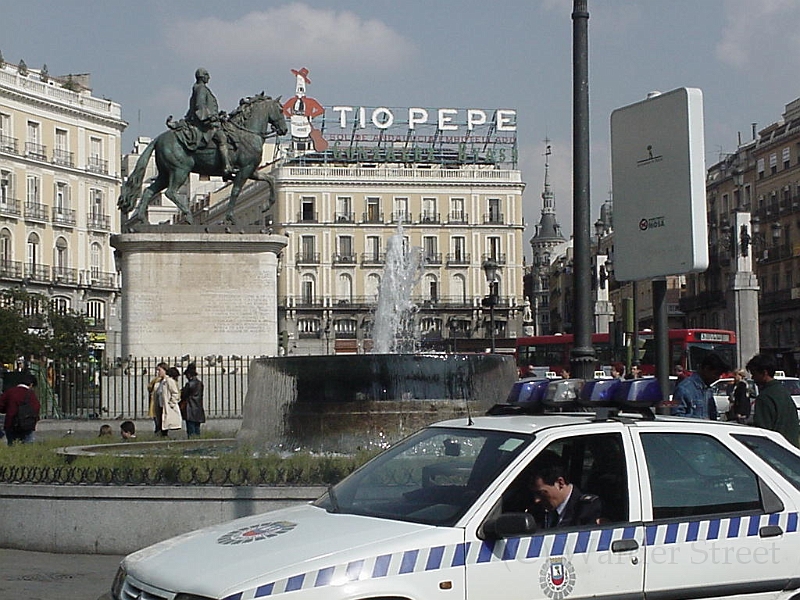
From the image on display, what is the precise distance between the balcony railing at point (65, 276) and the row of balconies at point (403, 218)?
852 inches

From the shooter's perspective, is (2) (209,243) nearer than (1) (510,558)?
No

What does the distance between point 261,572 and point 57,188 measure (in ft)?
239

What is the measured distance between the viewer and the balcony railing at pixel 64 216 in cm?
7531

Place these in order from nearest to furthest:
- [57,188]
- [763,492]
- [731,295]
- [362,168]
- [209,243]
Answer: [763,492] → [209,243] → [731,295] → [57,188] → [362,168]

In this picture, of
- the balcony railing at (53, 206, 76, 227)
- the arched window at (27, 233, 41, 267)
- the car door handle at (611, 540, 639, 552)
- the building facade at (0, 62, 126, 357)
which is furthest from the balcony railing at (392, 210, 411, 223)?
the car door handle at (611, 540, 639, 552)

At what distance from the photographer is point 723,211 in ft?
276

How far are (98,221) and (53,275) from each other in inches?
216

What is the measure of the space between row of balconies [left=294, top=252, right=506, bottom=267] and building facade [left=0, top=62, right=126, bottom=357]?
55.7 feet

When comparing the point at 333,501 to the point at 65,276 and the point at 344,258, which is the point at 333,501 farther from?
the point at 344,258

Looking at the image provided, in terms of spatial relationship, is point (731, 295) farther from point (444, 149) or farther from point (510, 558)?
point (444, 149)

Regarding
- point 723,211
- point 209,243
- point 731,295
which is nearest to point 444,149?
point 723,211

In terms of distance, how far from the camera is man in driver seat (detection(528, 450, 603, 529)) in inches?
250

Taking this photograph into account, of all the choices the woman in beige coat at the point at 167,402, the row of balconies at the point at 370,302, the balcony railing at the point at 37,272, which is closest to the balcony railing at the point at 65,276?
the balcony railing at the point at 37,272

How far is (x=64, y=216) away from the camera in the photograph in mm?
76000
